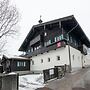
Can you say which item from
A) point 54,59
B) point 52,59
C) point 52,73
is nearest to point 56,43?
point 54,59

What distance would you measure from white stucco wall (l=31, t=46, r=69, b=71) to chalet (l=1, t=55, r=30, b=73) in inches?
69.8

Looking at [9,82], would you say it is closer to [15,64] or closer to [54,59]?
[54,59]

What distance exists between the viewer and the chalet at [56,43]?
29.1m

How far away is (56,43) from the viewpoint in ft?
98.9

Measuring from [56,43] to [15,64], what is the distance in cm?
997

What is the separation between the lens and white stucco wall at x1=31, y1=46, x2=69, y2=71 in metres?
28.9

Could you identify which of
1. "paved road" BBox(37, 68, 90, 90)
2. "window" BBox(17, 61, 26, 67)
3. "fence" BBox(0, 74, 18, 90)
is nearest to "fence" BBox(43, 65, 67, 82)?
"paved road" BBox(37, 68, 90, 90)

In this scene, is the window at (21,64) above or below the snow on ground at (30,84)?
above

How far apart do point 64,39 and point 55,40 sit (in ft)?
10.7

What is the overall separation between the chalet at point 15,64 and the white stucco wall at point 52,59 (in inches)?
69.8

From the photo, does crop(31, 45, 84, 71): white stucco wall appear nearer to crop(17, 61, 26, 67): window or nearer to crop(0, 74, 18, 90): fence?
crop(17, 61, 26, 67): window

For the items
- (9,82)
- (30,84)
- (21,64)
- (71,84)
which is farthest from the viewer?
(21,64)

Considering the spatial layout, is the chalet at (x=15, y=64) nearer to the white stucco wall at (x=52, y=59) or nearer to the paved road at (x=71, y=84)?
the white stucco wall at (x=52, y=59)

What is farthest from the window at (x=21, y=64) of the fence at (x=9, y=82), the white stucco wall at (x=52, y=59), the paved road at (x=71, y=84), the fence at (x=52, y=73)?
the fence at (x=9, y=82)
